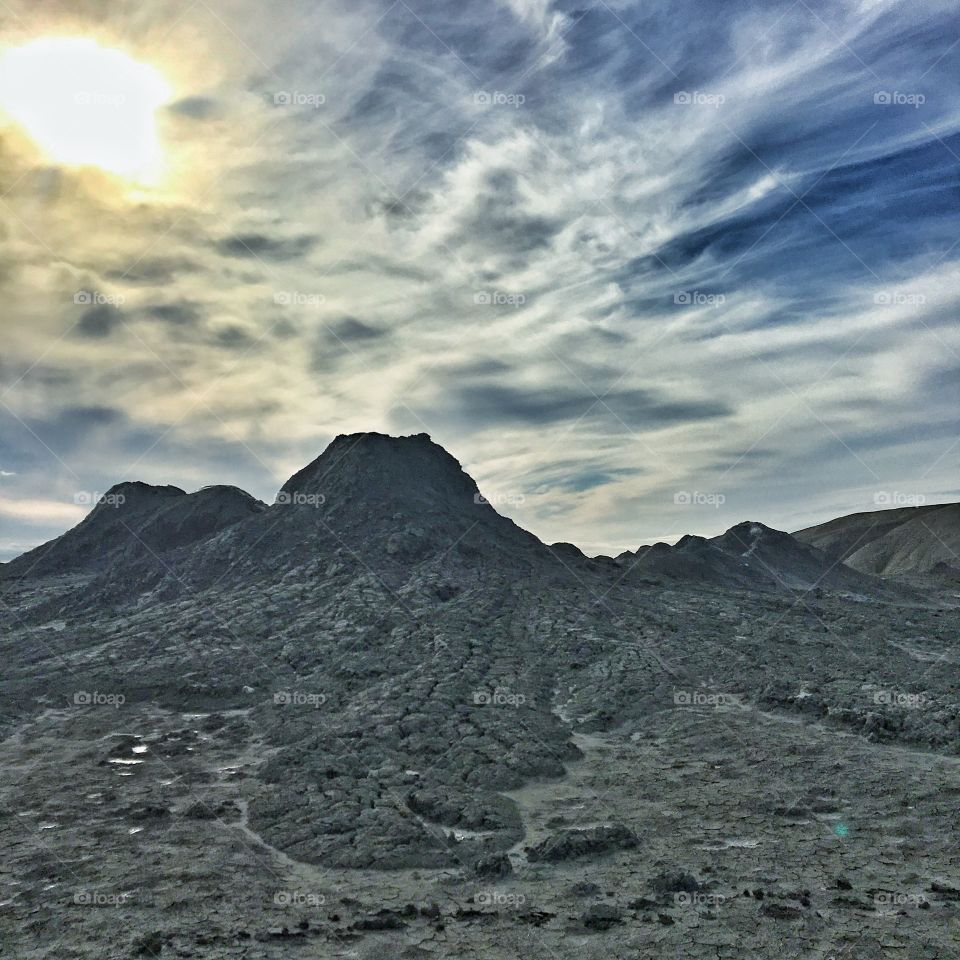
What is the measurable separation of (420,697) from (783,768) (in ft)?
55.3

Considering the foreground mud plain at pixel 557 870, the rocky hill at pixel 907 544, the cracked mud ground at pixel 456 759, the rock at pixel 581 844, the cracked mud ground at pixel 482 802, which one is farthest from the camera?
the rocky hill at pixel 907 544

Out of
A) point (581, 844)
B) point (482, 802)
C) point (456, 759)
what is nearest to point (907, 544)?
point (456, 759)

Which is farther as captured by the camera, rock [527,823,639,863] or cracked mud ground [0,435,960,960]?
rock [527,823,639,863]

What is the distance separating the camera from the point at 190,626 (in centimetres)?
5016

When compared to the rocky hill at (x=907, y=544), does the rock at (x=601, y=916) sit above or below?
below

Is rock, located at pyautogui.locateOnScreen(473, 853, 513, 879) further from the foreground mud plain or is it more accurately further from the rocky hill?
the rocky hill

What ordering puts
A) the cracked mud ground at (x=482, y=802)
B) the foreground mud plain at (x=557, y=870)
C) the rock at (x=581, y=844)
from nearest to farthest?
the foreground mud plain at (x=557, y=870) < the cracked mud ground at (x=482, y=802) < the rock at (x=581, y=844)

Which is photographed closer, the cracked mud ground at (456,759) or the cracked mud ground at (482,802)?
the cracked mud ground at (482,802)

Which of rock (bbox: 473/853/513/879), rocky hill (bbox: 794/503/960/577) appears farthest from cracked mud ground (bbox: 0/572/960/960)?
rocky hill (bbox: 794/503/960/577)

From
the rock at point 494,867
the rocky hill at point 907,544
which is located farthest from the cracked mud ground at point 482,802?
the rocky hill at point 907,544

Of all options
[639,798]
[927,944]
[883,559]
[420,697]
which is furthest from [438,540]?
[883,559]

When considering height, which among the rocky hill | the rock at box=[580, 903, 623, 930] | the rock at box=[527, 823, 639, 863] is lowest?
the rock at box=[580, 903, 623, 930]

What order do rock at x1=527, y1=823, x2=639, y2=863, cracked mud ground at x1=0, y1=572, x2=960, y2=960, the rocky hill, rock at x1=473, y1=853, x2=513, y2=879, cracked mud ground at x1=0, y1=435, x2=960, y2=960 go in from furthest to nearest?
the rocky hill < rock at x1=527, y1=823, x2=639, y2=863 < rock at x1=473, y1=853, x2=513, y2=879 < cracked mud ground at x1=0, y1=435, x2=960, y2=960 < cracked mud ground at x1=0, y1=572, x2=960, y2=960

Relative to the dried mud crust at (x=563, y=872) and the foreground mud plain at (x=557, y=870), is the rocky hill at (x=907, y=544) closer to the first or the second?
the foreground mud plain at (x=557, y=870)
